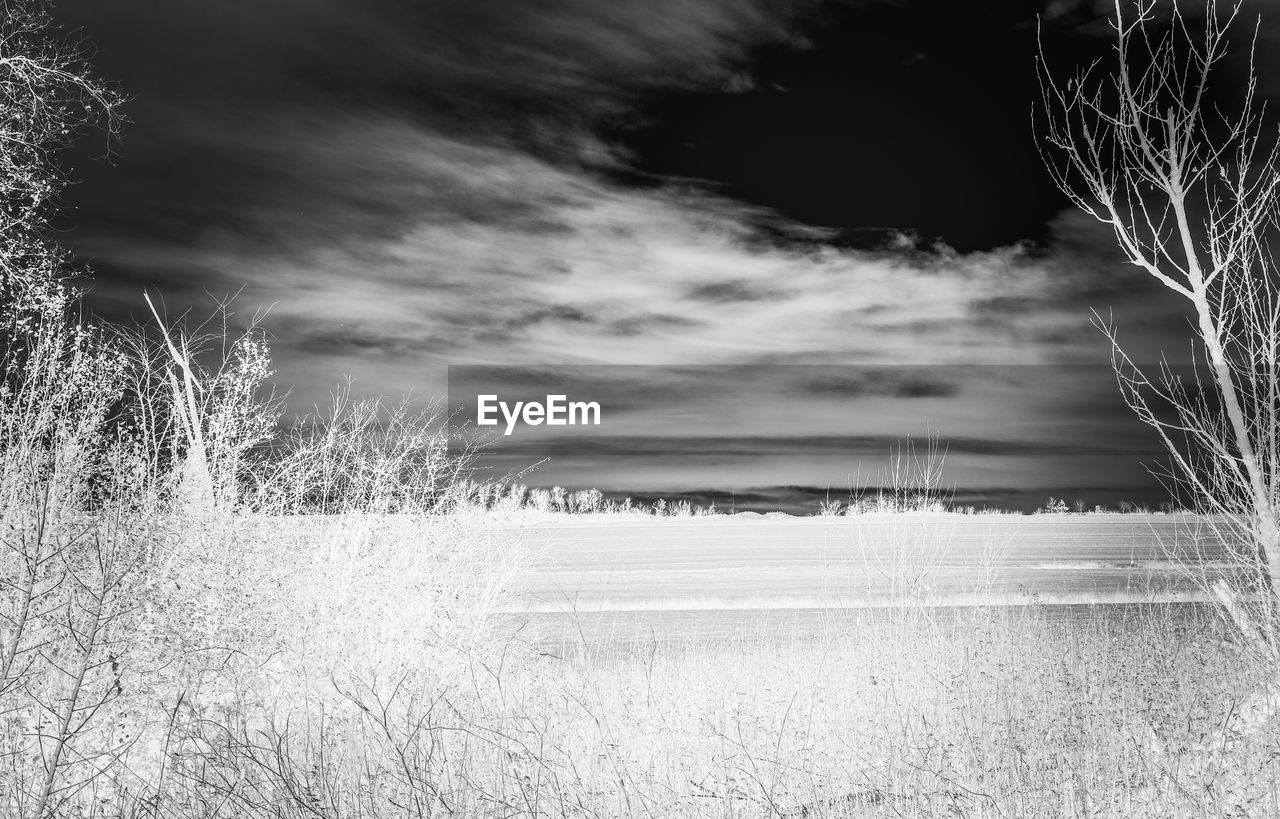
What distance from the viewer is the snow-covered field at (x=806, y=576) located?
1834cm

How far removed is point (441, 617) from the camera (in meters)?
13.1

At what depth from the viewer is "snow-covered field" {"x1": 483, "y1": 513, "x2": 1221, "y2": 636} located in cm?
1834

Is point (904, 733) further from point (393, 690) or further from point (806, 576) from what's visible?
point (806, 576)

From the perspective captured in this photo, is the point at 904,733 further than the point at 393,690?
No

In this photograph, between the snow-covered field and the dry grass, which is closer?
the dry grass

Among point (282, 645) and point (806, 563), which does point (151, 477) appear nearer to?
point (282, 645)

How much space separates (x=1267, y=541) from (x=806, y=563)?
46746 mm

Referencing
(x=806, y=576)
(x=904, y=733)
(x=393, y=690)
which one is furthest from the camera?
(x=806, y=576)

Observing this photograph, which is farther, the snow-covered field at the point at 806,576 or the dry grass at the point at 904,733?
the snow-covered field at the point at 806,576

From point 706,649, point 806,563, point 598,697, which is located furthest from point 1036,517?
point 598,697

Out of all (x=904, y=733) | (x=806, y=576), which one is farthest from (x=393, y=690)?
(x=806, y=576)

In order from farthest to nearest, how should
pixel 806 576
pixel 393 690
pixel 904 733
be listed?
pixel 806 576, pixel 393 690, pixel 904 733

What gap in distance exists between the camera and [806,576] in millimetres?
43625

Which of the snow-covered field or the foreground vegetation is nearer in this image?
the foreground vegetation
